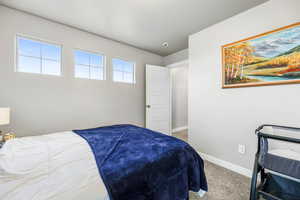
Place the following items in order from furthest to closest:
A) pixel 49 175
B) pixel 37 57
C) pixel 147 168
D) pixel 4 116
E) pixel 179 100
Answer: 1. pixel 179 100
2. pixel 37 57
3. pixel 4 116
4. pixel 147 168
5. pixel 49 175

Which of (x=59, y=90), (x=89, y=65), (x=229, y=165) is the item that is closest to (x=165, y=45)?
(x=89, y=65)

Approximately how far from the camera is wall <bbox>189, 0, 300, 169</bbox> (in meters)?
1.64

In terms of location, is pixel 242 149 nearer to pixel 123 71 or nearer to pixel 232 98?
pixel 232 98

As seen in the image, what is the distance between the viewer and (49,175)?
790 mm

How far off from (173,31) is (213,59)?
3.27 ft

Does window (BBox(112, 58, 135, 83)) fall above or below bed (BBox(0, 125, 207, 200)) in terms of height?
above

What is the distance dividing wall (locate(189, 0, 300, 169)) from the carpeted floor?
0.24 metres

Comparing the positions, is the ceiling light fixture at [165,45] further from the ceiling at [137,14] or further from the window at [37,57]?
the window at [37,57]

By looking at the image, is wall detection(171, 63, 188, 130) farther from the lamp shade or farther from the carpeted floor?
the lamp shade

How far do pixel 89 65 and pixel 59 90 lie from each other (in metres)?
0.82

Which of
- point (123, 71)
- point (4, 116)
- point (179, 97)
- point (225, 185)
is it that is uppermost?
point (123, 71)

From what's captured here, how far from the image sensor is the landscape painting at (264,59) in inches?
61.2

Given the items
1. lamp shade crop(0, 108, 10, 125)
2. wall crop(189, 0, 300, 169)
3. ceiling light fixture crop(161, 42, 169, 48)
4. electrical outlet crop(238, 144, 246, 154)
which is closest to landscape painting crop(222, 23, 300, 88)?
wall crop(189, 0, 300, 169)

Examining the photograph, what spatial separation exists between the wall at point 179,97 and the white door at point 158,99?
0.64 metres
